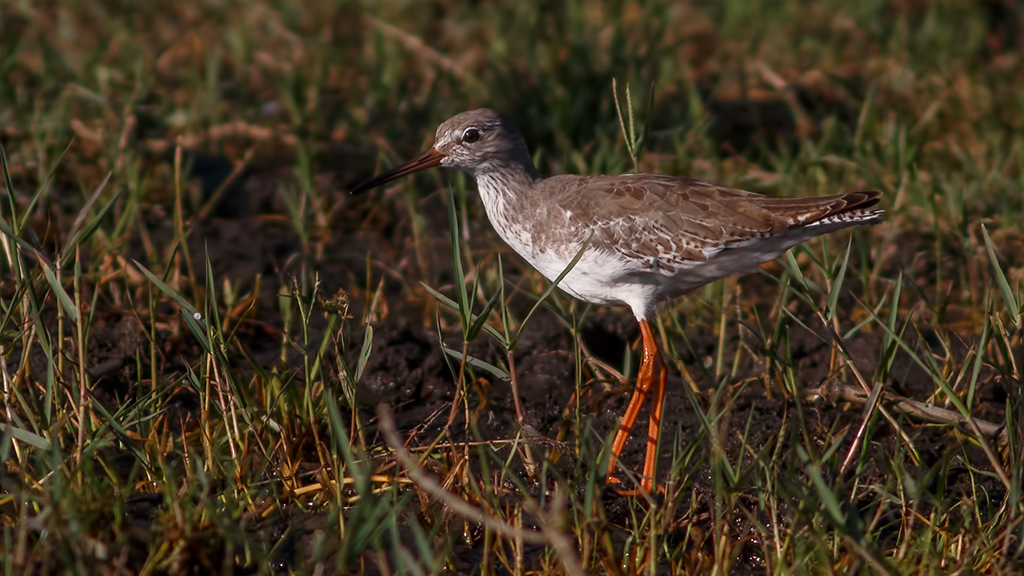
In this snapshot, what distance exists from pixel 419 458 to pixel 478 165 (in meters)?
1.52

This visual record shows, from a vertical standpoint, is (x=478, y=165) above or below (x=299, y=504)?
above

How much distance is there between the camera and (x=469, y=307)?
11.0 feet

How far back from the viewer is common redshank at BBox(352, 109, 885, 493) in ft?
13.6

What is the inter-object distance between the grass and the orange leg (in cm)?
10

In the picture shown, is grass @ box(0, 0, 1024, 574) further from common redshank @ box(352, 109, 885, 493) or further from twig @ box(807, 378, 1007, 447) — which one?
common redshank @ box(352, 109, 885, 493)

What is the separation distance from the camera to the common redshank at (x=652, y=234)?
4.13 metres

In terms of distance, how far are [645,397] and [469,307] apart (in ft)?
3.76

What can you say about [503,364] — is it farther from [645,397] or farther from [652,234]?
[652,234]

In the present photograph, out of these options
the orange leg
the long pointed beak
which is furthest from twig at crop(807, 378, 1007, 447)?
the long pointed beak

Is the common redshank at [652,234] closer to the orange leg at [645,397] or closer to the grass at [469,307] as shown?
the orange leg at [645,397]

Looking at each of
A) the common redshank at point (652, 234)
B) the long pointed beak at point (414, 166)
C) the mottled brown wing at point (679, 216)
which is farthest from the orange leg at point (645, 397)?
the long pointed beak at point (414, 166)

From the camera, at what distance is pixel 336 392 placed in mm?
3701

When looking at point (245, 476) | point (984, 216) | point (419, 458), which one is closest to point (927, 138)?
point (984, 216)

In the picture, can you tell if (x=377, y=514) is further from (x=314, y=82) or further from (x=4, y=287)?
(x=314, y=82)
